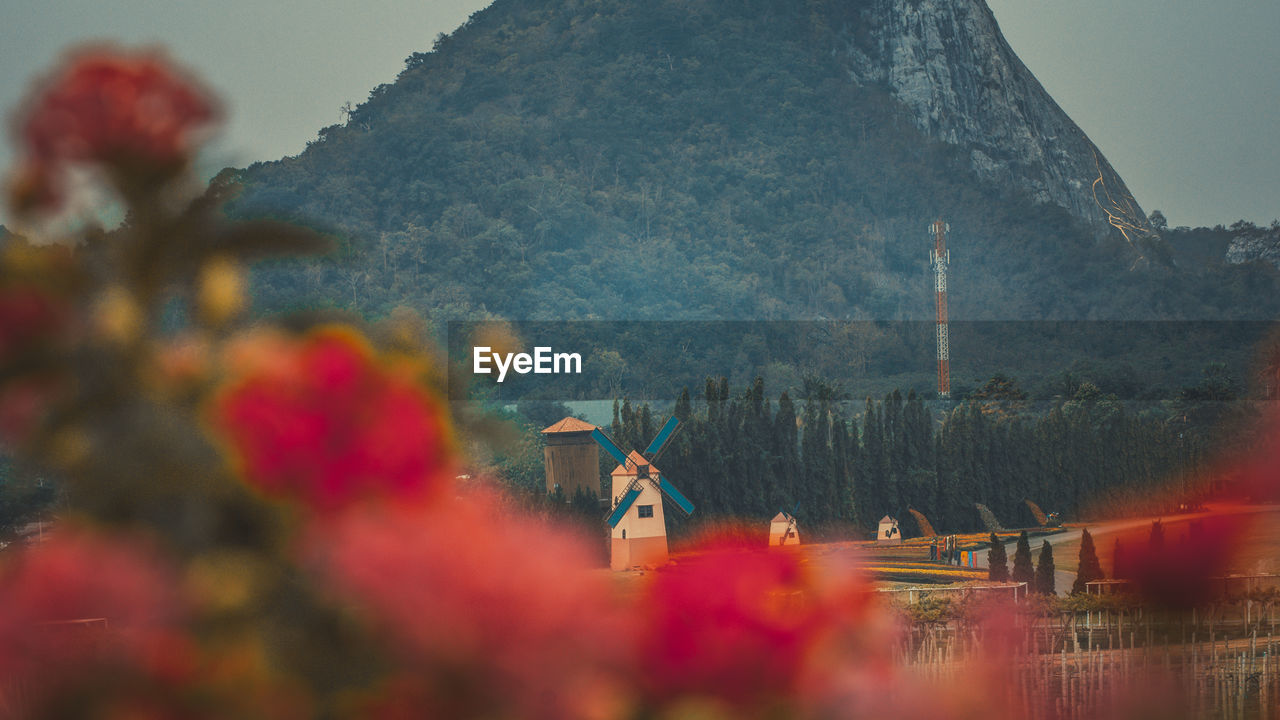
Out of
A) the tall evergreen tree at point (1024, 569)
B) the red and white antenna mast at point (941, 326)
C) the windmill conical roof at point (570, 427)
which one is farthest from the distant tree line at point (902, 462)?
the red and white antenna mast at point (941, 326)

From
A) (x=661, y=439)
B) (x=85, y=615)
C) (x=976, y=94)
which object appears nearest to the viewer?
(x=85, y=615)

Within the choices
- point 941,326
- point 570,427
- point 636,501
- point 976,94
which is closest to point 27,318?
point 636,501

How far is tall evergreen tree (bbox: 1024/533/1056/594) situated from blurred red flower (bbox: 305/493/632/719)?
22.9m

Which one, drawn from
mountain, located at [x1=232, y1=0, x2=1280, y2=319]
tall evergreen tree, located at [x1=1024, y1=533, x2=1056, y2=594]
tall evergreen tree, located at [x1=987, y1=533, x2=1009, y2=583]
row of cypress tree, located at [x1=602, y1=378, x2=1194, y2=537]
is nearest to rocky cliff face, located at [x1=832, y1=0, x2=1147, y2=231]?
mountain, located at [x1=232, y1=0, x2=1280, y2=319]

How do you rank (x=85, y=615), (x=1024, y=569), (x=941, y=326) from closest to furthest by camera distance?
(x=85, y=615) → (x=1024, y=569) → (x=941, y=326)

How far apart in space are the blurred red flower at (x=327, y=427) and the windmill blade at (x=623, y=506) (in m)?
28.0

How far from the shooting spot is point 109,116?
49 cm

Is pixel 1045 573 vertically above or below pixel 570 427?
below

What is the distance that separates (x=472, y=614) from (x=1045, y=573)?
23305 millimetres

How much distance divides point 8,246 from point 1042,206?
83386 millimetres

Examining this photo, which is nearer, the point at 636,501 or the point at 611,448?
A: the point at 611,448

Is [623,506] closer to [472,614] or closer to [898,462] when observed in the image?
[898,462]

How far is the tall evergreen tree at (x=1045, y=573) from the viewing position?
73.4 feet

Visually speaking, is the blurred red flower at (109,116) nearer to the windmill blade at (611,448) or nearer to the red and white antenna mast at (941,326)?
the windmill blade at (611,448)
